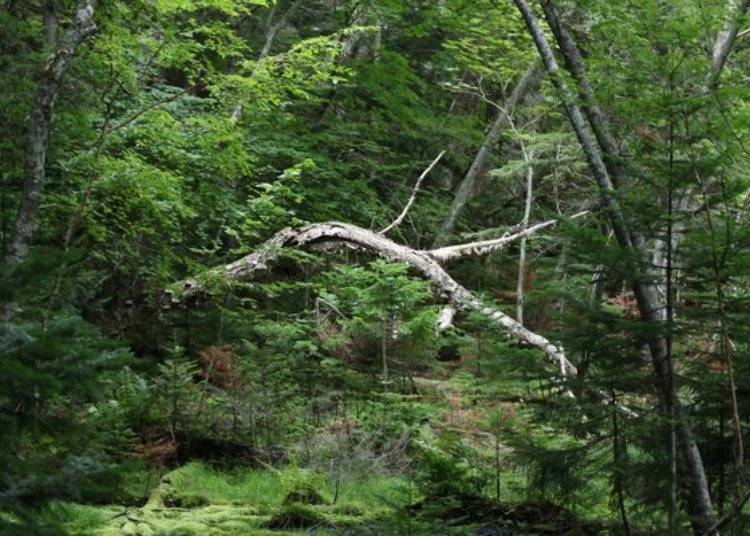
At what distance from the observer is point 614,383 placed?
5254 mm

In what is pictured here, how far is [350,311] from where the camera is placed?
38.4ft

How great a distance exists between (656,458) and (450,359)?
958 cm

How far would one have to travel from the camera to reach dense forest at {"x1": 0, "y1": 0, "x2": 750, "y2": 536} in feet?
15.5

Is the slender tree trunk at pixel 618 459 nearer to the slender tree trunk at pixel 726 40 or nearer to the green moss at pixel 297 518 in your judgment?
the green moss at pixel 297 518

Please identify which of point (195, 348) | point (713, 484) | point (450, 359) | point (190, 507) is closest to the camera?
point (713, 484)

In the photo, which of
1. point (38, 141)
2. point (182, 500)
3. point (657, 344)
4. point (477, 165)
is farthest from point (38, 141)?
point (477, 165)

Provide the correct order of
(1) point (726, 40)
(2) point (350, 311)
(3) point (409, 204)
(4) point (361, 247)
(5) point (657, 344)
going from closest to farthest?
(5) point (657, 344)
(1) point (726, 40)
(4) point (361, 247)
(2) point (350, 311)
(3) point (409, 204)

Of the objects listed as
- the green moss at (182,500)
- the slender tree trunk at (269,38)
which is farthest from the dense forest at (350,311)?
the slender tree trunk at (269,38)

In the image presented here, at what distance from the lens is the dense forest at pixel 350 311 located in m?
4.72

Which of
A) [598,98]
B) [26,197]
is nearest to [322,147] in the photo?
[26,197]

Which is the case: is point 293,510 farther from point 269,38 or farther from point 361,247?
point 269,38

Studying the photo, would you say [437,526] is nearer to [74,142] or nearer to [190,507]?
[190,507]

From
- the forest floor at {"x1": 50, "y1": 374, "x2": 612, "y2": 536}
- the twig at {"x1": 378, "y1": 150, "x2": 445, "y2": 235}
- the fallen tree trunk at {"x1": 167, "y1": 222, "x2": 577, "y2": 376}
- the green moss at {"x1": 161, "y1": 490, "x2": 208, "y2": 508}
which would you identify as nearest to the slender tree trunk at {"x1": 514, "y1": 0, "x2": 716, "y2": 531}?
the forest floor at {"x1": 50, "y1": 374, "x2": 612, "y2": 536}

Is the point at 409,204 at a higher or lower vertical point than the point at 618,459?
higher
